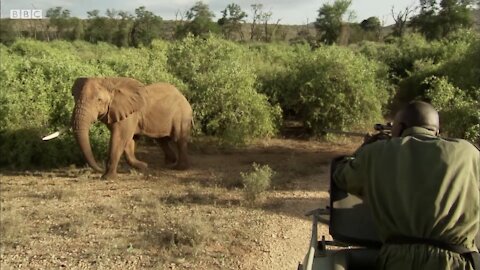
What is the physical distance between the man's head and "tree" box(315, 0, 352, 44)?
35.1 metres

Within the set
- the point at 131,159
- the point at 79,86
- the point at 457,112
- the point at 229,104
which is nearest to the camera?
the point at 79,86

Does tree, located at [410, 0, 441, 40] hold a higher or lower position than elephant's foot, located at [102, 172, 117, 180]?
higher

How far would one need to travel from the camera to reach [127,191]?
843 cm

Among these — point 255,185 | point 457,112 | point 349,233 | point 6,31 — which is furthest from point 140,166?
point 6,31

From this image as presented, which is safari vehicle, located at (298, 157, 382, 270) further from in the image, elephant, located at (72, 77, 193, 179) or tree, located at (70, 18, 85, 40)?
tree, located at (70, 18, 85, 40)

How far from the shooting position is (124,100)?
8.96 metres

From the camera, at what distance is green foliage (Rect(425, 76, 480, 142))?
947cm

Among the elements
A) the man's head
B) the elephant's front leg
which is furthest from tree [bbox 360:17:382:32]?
the man's head

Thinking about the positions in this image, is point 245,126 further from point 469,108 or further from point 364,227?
point 364,227

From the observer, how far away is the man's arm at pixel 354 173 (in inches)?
104

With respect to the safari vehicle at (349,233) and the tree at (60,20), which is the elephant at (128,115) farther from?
the tree at (60,20)

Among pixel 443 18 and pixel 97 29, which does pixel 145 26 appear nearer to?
pixel 97 29

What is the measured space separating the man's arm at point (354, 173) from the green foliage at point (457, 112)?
7111 mm

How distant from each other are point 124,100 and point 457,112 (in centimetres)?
584
